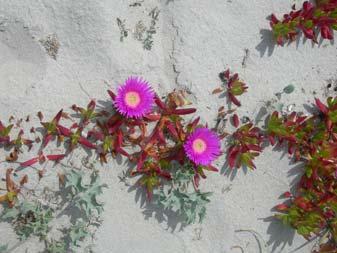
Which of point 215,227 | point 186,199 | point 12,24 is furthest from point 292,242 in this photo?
point 12,24

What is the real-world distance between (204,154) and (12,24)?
3.11ft

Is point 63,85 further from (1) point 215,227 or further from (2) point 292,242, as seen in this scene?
(2) point 292,242

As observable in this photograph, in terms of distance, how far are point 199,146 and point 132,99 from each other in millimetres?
342

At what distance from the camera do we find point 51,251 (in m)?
1.84

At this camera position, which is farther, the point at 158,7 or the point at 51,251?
the point at 158,7

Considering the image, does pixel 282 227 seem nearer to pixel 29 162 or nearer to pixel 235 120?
pixel 235 120

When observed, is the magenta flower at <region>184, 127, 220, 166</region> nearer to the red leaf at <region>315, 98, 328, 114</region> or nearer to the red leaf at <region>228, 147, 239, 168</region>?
the red leaf at <region>228, 147, 239, 168</region>

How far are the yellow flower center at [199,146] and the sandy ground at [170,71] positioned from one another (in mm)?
172

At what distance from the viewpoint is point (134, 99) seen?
1.84 metres

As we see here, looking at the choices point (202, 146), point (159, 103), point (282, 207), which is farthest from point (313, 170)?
point (159, 103)

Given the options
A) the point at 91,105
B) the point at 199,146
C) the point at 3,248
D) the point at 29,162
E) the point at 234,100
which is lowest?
the point at 3,248

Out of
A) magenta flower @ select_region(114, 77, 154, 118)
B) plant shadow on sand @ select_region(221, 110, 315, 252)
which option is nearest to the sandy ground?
plant shadow on sand @ select_region(221, 110, 315, 252)

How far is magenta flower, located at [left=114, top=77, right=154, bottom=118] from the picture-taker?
182 cm

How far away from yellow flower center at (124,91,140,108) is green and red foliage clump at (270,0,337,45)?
740 mm
